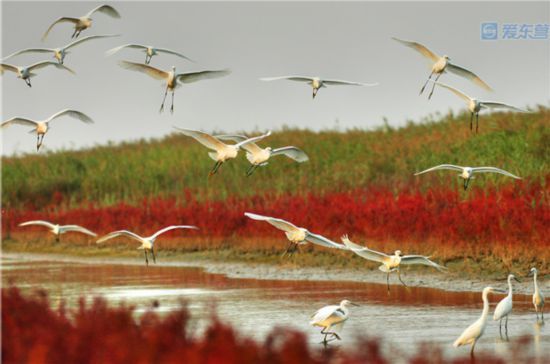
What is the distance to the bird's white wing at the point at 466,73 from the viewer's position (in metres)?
14.3

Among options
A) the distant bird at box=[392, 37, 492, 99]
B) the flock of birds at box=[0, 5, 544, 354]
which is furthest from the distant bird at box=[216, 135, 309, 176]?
the distant bird at box=[392, 37, 492, 99]

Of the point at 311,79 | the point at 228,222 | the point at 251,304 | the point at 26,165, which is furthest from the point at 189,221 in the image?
the point at 26,165

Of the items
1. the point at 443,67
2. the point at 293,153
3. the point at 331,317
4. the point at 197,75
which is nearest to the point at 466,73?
the point at 443,67

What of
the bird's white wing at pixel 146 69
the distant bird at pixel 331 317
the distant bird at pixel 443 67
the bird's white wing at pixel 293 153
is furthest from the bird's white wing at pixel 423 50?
the distant bird at pixel 331 317

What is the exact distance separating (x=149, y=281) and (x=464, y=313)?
24.4 feet

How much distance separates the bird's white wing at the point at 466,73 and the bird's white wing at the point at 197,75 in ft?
9.61

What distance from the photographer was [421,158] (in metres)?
29.8

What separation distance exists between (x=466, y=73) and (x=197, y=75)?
10.8 ft

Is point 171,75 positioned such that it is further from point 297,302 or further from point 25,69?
point 297,302

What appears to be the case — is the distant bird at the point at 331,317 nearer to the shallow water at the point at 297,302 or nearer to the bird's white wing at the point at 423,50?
the shallow water at the point at 297,302

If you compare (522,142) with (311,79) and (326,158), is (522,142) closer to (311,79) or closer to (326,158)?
(326,158)

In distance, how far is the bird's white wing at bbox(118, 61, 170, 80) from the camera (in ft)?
43.7

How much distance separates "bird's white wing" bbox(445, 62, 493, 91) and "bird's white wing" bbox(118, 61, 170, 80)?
11.1 feet

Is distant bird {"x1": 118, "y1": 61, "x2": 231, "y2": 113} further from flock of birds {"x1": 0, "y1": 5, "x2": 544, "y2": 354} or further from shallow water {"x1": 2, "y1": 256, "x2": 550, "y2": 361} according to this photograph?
shallow water {"x1": 2, "y1": 256, "x2": 550, "y2": 361}
